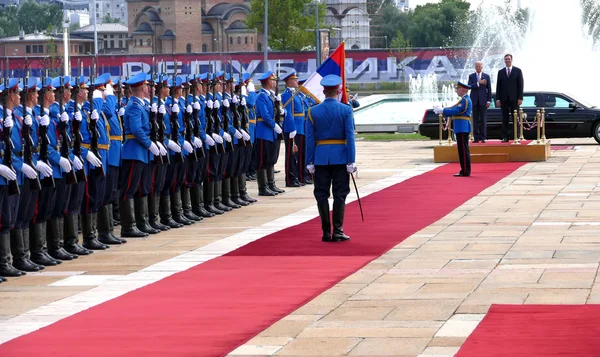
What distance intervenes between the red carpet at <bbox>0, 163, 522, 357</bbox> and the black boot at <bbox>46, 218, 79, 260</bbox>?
5.05 feet

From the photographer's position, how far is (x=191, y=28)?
433 feet

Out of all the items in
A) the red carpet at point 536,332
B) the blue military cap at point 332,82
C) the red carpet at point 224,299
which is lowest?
the red carpet at point 224,299

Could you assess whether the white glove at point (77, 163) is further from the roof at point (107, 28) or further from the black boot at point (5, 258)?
the roof at point (107, 28)

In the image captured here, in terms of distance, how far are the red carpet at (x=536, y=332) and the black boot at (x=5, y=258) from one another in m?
4.49

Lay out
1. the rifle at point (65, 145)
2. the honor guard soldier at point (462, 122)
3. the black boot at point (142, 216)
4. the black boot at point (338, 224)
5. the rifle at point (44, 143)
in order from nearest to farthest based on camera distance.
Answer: the rifle at point (44, 143)
the rifle at point (65, 145)
the black boot at point (338, 224)
the black boot at point (142, 216)
the honor guard soldier at point (462, 122)

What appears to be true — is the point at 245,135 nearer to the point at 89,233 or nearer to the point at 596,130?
the point at 89,233

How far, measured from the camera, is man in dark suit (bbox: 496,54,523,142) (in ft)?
84.1

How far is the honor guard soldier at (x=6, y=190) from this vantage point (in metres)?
11.1

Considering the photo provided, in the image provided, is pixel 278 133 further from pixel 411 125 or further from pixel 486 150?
pixel 411 125

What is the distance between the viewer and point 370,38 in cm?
14700

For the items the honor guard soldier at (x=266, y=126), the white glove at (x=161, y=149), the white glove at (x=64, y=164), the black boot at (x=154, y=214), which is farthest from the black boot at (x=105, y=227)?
the honor guard soldier at (x=266, y=126)

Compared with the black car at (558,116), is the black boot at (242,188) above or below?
below

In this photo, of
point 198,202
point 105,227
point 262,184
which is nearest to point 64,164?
point 105,227

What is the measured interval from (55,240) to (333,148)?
9.35 ft
